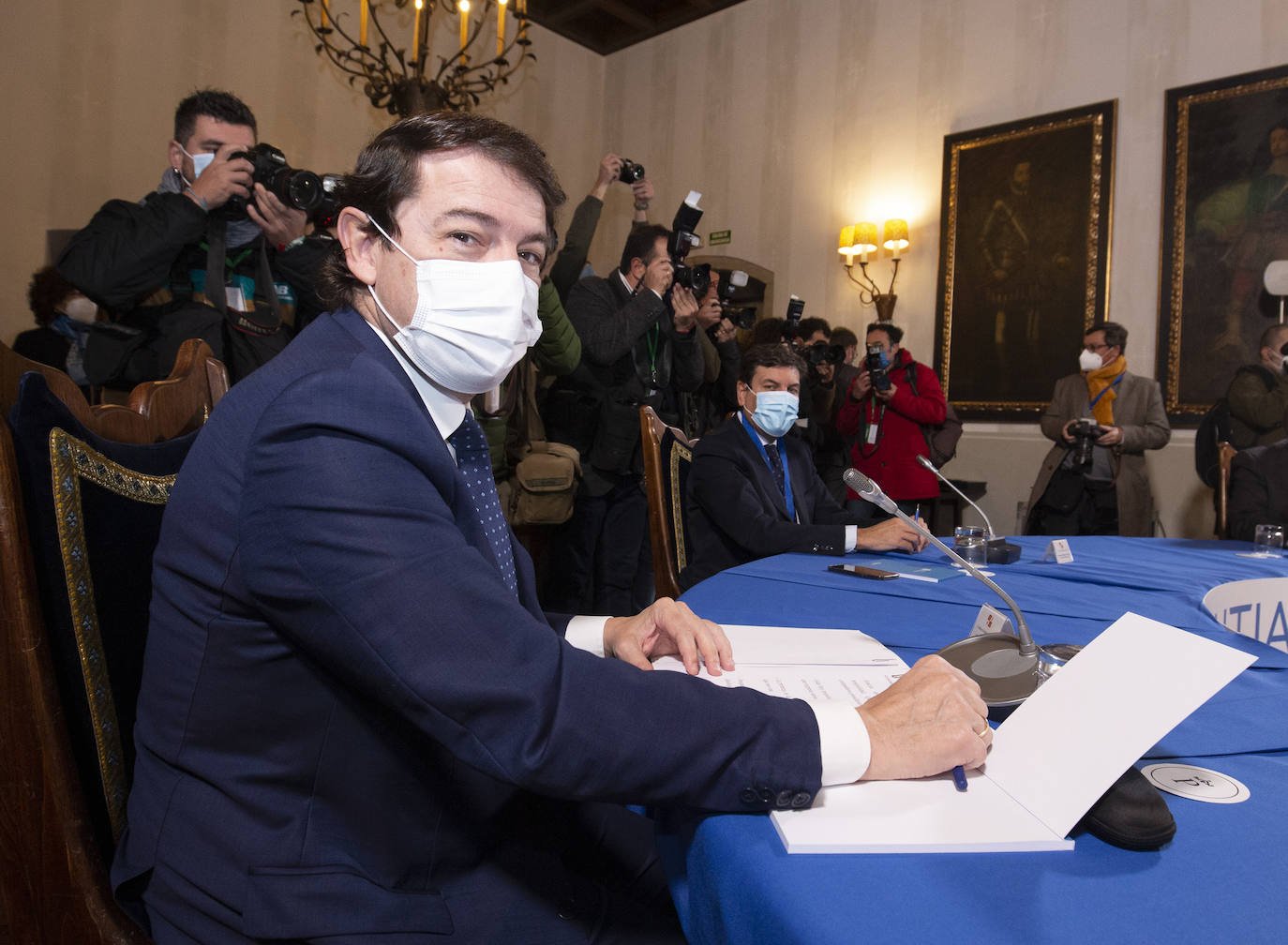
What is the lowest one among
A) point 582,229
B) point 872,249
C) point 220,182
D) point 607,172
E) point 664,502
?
point 664,502

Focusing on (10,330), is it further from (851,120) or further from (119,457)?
(851,120)

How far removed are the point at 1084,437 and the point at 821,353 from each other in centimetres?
145

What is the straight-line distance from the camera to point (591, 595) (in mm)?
3441

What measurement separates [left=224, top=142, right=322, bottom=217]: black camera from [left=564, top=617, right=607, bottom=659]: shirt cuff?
4.56 feet

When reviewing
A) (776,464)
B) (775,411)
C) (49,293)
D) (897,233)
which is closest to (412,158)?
(775,411)

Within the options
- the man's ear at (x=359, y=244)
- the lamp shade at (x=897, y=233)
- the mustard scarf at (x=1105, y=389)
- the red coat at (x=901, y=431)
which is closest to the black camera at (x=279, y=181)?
the man's ear at (x=359, y=244)

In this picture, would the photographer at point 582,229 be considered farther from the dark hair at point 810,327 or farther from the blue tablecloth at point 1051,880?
the blue tablecloth at point 1051,880

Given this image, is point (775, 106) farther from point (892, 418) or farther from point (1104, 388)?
point (1104, 388)

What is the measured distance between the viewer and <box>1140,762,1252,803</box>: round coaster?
0.67m

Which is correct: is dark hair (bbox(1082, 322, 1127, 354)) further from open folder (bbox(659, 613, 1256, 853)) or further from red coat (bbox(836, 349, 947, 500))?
open folder (bbox(659, 613, 1256, 853))

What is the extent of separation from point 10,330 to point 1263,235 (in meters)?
7.12

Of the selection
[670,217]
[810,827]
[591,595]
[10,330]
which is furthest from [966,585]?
[670,217]

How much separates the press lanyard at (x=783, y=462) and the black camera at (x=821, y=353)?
1808 mm

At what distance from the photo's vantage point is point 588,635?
1.09m
